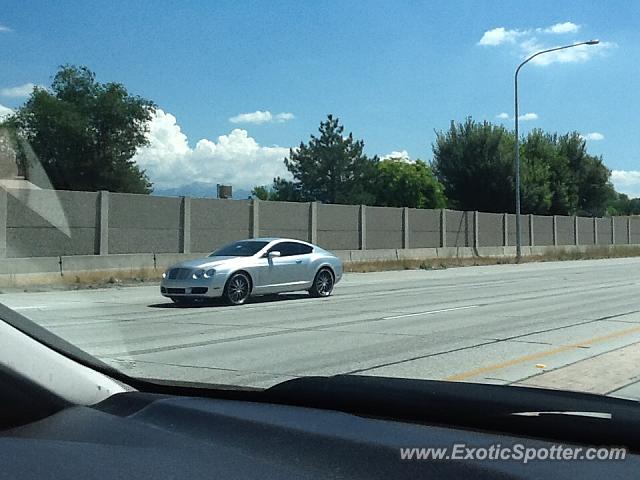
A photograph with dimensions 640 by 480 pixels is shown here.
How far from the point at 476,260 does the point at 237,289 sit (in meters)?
28.6

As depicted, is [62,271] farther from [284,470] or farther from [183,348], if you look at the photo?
[284,470]

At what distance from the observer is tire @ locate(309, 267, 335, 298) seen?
18656 mm

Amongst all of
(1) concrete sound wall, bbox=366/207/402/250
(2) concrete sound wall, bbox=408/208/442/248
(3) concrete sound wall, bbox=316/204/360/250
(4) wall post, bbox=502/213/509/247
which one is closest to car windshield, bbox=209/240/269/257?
(3) concrete sound wall, bbox=316/204/360/250

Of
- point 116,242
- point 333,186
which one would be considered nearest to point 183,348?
point 116,242

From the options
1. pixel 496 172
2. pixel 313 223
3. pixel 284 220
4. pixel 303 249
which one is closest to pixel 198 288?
pixel 303 249

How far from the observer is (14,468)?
2.22 metres

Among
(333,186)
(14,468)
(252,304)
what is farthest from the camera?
(333,186)

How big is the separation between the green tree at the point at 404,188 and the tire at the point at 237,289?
82093 mm

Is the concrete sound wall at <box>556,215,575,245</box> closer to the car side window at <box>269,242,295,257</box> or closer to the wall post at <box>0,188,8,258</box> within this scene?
the car side window at <box>269,242,295,257</box>

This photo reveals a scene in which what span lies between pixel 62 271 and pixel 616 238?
55176mm

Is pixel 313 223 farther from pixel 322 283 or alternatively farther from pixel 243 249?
pixel 243 249

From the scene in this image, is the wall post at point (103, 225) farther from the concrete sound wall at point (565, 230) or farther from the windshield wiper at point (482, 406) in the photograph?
the concrete sound wall at point (565, 230)

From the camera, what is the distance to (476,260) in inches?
1698

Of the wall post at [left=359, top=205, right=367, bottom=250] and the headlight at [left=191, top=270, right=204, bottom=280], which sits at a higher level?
the wall post at [left=359, top=205, right=367, bottom=250]
